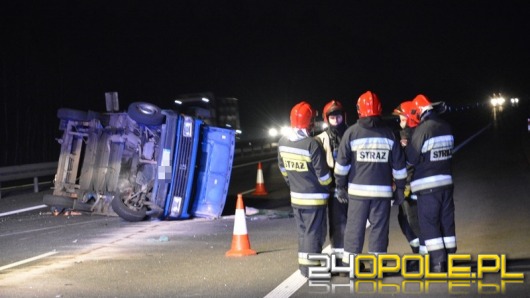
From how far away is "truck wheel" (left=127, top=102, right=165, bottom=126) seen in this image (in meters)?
14.4

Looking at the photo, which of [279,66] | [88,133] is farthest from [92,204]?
[279,66]

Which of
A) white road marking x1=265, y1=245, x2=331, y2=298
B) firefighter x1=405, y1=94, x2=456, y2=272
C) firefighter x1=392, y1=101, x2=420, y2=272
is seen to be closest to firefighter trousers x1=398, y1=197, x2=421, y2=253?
firefighter x1=392, y1=101, x2=420, y2=272

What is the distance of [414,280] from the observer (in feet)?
28.0

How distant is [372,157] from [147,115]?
666 centimetres

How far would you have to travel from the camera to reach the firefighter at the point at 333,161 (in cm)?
910

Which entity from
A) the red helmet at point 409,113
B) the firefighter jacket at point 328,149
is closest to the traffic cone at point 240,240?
the firefighter jacket at point 328,149

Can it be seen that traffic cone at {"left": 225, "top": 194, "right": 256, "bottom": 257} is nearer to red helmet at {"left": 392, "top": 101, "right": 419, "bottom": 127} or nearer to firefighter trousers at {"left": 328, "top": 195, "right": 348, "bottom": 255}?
firefighter trousers at {"left": 328, "top": 195, "right": 348, "bottom": 255}

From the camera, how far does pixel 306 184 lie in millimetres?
8961

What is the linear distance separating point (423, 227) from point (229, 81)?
68.1m

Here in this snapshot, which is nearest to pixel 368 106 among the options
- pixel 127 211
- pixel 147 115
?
pixel 147 115

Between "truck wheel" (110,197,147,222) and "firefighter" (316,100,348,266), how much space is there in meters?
5.95

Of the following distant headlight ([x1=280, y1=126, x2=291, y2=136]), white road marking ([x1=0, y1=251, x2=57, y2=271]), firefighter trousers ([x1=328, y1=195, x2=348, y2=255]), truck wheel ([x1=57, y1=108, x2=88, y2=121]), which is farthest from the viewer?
truck wheel ([x1=57, y1=108, x2=88, y2=121])

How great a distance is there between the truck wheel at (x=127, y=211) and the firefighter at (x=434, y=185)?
6.72 m

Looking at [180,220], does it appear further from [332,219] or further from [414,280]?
[414,280]
